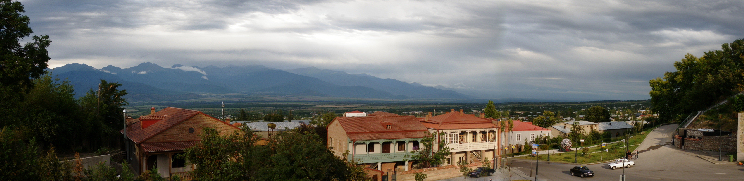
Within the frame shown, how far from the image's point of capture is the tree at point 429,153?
46500 mm

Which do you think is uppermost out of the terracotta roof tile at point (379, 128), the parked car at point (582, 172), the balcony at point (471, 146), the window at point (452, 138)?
the terracotta roof tile at point (379, 128)

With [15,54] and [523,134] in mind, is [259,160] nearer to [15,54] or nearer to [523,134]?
[15,54]

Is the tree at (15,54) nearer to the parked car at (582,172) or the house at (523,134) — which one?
the parked car at (582,172)

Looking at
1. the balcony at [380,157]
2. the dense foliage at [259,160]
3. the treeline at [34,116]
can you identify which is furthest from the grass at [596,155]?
the treeline at [34,116]

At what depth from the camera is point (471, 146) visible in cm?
5138

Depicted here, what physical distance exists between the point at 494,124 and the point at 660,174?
16.6m

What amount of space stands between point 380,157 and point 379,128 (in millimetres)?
2963

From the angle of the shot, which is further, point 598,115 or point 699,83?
point 598,115

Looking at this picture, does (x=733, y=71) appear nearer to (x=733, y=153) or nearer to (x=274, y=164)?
(x=733, y=153)

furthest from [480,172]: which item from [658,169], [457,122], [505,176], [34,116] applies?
[34,116]

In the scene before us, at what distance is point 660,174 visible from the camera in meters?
42.5

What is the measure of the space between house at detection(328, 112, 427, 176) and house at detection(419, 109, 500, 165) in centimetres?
278

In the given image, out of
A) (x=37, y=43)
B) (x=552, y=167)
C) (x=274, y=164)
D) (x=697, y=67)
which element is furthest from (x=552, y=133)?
(x=37, y=43)

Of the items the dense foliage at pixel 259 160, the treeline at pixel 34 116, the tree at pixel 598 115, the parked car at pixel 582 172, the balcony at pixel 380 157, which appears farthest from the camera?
the tree at pixel 598 115
